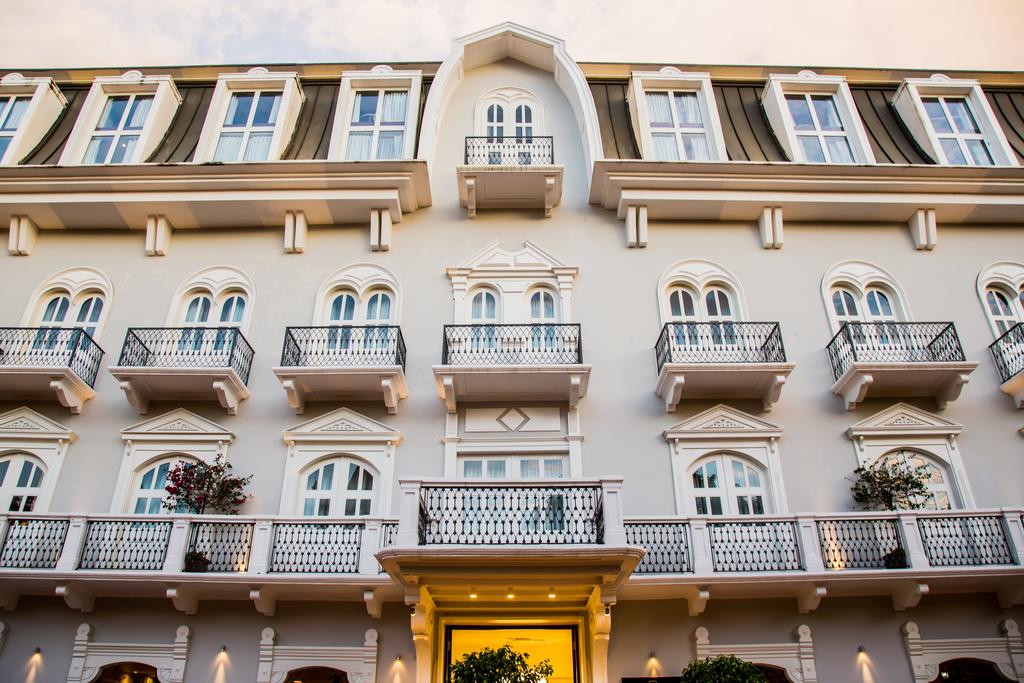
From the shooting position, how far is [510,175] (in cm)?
1475

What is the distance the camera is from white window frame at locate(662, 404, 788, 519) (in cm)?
1271

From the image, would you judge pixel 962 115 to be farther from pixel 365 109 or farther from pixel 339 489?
pixel 339 489

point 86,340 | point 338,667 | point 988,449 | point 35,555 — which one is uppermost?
point 86,340

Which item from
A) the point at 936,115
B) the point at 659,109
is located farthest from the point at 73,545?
the point at 936,115

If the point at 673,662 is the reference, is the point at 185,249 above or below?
above

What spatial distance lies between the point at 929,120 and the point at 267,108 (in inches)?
577

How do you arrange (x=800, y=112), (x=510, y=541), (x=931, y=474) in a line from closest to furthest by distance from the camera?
(x=510, y=541) → (x=931, y=474) → (x=800, y=112)

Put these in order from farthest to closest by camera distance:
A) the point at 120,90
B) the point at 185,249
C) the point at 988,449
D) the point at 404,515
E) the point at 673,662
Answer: the point at 120,90, the point at 185,249, the point at 988,449, the point at 673,662, the point at 404,515

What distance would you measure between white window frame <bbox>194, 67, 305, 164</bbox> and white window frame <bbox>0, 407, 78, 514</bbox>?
5.98 meters

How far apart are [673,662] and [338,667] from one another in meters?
5.15

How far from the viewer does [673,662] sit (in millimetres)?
11070

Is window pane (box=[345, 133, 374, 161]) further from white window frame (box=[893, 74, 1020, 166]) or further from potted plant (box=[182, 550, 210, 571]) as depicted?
white window frame (box=[893, 74, 1020, 166])

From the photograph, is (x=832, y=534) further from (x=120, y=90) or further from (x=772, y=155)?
(x=120, y=90)

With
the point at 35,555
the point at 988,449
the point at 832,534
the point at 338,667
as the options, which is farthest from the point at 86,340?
the point at 988,449
